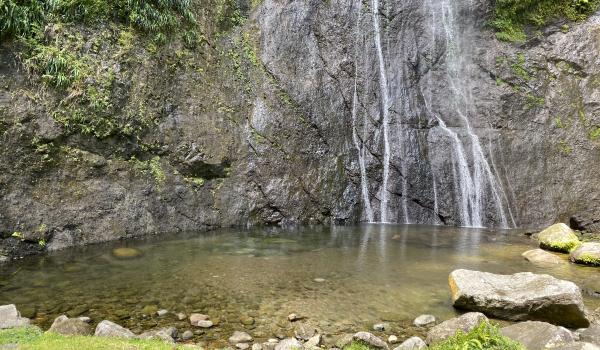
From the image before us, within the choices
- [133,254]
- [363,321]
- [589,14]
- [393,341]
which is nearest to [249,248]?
[133,254]

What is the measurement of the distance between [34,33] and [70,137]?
3139mm

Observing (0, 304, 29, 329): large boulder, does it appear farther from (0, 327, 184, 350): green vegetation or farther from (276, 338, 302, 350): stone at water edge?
(276, 338, 302, 350): stone at water edge

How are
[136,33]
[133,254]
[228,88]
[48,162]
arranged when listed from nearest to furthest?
[133,254]
[48,162]
[136,33]
[228,88]

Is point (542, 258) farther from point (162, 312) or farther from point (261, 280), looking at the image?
point (162, 312)

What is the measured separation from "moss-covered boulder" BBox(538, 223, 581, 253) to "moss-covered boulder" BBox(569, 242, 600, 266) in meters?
0.48

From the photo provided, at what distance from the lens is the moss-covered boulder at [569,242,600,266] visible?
34.9ft

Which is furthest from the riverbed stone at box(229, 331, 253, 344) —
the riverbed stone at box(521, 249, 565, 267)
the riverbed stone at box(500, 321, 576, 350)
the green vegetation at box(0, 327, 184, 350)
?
the riverbed stone at box(521, 249, 565, 267)

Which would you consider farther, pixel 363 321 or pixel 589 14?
pixel 589 14

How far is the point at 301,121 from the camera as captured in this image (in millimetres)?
17938

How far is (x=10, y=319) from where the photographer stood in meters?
5.90

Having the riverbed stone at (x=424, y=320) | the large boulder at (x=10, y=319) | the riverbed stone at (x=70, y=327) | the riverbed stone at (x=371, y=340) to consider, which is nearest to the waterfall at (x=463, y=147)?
the riverbed stone at (x=424, y=320)

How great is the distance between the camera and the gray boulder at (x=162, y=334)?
5902 mm

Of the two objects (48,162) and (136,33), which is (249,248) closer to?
(48,162)

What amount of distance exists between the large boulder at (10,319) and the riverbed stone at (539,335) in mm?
6597
